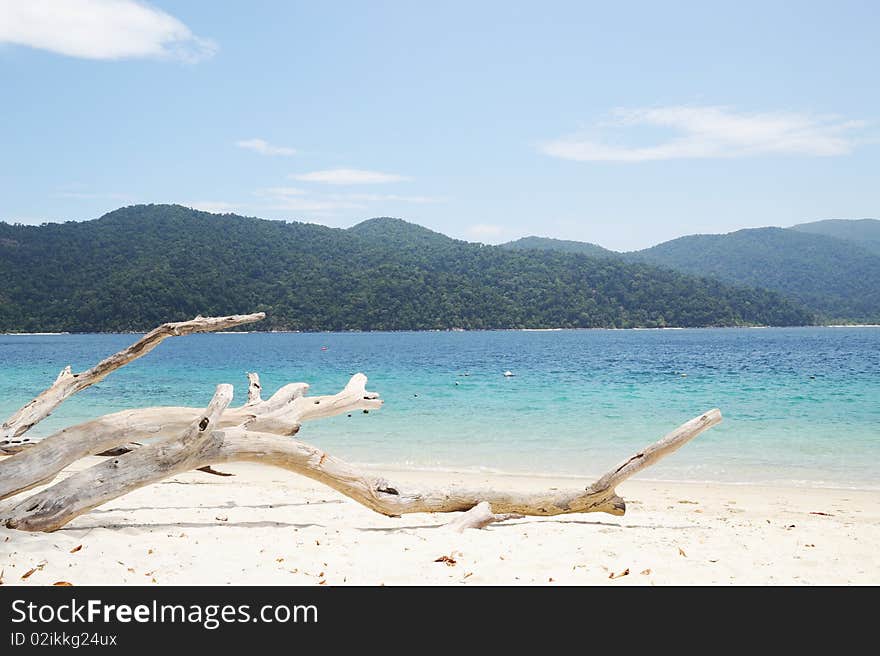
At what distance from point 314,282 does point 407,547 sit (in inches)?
4445

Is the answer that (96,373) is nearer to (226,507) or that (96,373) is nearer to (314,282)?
(226,507)

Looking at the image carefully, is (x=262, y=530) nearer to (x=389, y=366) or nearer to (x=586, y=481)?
(x=586, y=481)

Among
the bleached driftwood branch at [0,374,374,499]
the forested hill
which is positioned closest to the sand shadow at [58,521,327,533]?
the bleached driftwood branch at [0,374,374,499]

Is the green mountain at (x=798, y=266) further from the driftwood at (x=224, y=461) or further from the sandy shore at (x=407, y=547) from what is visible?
the driftwood at (x=224, y=461)

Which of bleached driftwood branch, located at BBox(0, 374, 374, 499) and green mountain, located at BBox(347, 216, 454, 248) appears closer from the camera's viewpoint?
bleached driftwood branch, located at BBox(0, 374, 374, 499)

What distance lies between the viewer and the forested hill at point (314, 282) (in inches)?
3780

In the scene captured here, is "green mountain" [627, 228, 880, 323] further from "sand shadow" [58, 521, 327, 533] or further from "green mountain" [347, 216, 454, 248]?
"sand shadow" [58, 521, 327, 533]

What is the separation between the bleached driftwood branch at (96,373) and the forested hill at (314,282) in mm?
86291

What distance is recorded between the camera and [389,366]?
46.3 meters

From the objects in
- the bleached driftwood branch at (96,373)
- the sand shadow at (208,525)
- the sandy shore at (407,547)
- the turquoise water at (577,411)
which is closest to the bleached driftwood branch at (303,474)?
the sandy shore at (407,547)

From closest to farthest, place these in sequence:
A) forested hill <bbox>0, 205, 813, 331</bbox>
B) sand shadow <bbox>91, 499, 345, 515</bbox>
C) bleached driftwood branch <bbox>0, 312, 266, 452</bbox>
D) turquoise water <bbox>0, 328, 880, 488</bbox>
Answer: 1. bleached driftwood branch <bbox>0, 312, 266, 452</bbox>
2. sand shadow <bbox>91, 499, 345, 515</bbox>
3. turquoise water <bbox>0, 328, 880, 488</bbox>
4. forested hill <bbox>0, 205, 813, 331</bbox>

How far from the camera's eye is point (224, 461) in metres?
6.39

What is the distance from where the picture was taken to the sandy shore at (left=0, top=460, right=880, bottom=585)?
5008mm

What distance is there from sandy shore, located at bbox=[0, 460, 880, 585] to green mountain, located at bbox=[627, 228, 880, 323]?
153m
